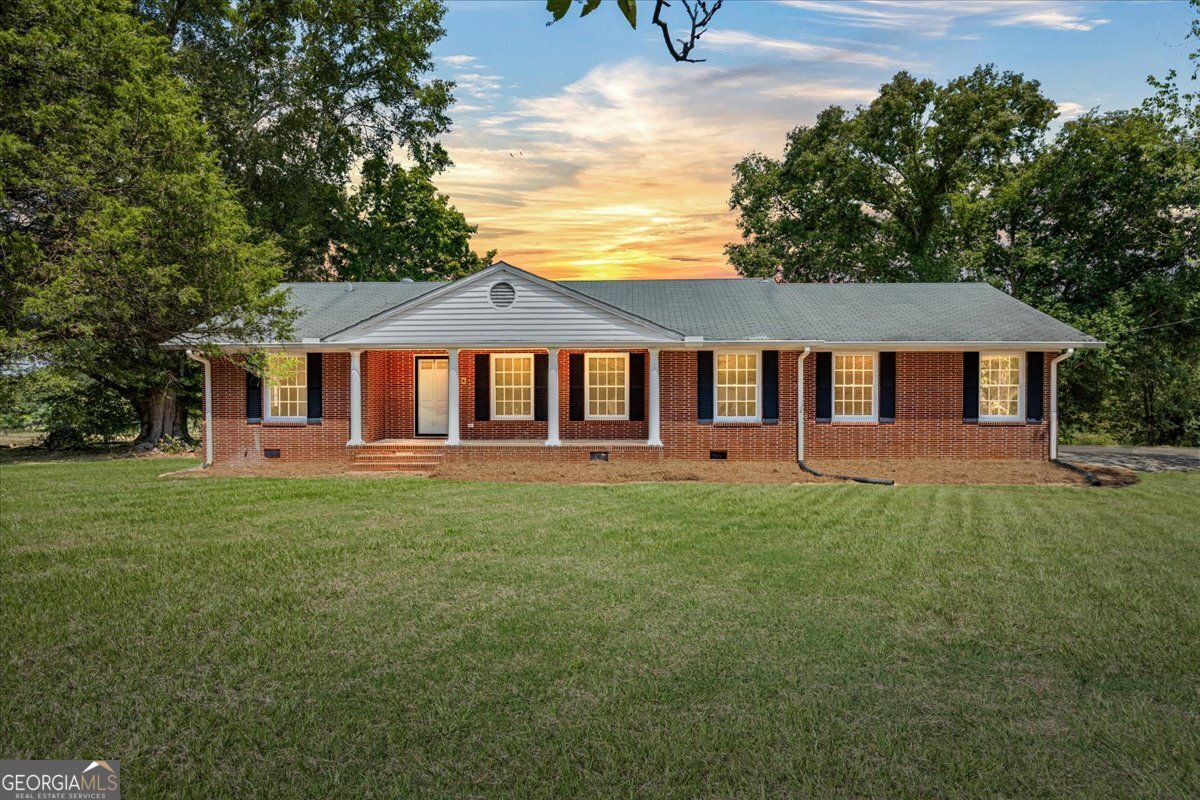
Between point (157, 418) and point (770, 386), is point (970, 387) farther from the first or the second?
point (157, 418)

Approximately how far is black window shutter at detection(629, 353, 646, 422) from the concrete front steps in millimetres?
4584

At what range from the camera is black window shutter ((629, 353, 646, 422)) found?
17984mm

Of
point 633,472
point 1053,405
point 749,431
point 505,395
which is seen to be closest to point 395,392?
point 505,395

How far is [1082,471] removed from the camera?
1557cm

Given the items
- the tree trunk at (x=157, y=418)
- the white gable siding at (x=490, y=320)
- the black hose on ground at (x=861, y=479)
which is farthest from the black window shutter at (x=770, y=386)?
the tree trunk at (x=157, y=418)

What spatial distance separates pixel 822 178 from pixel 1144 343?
40.3ft

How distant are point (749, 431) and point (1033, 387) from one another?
653 cm

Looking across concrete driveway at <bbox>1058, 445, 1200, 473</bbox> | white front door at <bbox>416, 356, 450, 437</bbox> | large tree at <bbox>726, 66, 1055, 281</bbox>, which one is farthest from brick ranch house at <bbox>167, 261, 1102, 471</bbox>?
large tree at <bbox>726, 66, 1055, 281</bbox>

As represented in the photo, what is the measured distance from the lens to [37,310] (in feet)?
37.1

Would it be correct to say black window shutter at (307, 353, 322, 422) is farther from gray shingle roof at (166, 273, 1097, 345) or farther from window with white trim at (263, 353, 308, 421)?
gray shingle roof at (166, 273, 1097, 345)

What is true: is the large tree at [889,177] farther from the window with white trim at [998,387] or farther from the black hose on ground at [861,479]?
the black hose on ground at [861,479]

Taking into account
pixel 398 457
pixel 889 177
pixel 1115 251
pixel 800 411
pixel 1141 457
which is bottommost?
pixel 1141 457

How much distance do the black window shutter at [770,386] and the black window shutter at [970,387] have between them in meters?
4.24

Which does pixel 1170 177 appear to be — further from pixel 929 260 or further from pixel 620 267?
pixel 620 267
